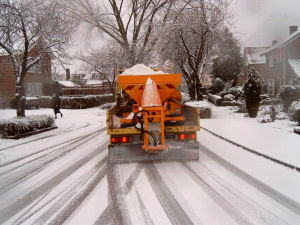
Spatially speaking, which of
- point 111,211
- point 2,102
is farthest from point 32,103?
point 111,211

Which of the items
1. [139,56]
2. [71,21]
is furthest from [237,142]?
[71,21]

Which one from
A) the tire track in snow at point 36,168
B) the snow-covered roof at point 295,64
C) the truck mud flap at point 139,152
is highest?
the snow-covered roof at point 295,64

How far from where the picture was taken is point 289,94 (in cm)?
1379

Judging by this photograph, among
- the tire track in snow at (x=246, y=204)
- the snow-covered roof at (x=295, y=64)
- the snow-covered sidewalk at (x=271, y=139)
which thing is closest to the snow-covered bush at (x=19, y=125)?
the snow-covered sidewalk at (x=271, y=139)

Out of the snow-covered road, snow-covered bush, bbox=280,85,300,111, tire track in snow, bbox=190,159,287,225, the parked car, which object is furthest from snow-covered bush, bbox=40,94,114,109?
tire track in snow, bbox=190,159,287,225

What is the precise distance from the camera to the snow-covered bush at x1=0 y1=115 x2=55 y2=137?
11414mm

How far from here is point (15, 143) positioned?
417 inches

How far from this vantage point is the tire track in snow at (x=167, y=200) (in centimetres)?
394

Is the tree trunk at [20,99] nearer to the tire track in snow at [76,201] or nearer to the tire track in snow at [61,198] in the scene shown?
the tire track in snow at [61,198]

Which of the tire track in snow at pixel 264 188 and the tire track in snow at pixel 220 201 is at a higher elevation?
the tire track in snow at pixel 220 201

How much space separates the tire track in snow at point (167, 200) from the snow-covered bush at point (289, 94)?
10.2m

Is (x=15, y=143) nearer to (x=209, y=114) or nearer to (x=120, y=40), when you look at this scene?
(x=209, y=114)

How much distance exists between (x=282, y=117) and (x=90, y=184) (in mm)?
11474

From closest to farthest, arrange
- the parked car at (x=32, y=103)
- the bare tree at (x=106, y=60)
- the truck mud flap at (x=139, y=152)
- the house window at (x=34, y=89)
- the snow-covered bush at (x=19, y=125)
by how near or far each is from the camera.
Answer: the truck mud flap at (x=139, y=152) → the snow-covered bush at (x=19, y=125) → the bare tree at (x=106, y=60) → the parked car at (x=32, y=103) → the house window at (x=34, y=89)
